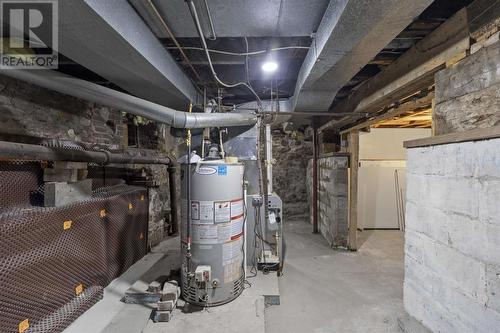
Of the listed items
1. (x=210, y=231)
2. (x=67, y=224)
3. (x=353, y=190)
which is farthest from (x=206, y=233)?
(x=353, y=190)

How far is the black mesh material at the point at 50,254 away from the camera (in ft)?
5.50

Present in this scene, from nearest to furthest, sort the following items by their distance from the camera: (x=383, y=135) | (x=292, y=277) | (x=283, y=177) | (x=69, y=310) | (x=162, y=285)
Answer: (x=69, y=310) → (x=162, y=285) → (x=292, y=277) → (x=383, y=135) → (x=283, y=177)

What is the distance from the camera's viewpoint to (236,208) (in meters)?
2.53

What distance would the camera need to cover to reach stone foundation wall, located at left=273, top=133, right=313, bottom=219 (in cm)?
603

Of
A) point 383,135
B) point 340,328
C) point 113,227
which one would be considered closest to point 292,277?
point 340,328

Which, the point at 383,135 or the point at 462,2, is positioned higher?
the point at 462,2

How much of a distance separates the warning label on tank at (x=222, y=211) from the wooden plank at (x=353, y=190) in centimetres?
241

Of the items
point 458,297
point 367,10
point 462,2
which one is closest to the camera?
point 367,10

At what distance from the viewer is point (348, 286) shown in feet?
9.64

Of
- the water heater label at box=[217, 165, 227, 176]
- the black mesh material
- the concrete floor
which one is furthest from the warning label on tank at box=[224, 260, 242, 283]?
the black mesh material

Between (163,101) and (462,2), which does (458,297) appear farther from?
(163,101)

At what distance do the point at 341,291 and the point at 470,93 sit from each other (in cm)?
222

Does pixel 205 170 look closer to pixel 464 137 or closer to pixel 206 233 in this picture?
pixel 206 233

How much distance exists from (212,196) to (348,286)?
74.7 inches
